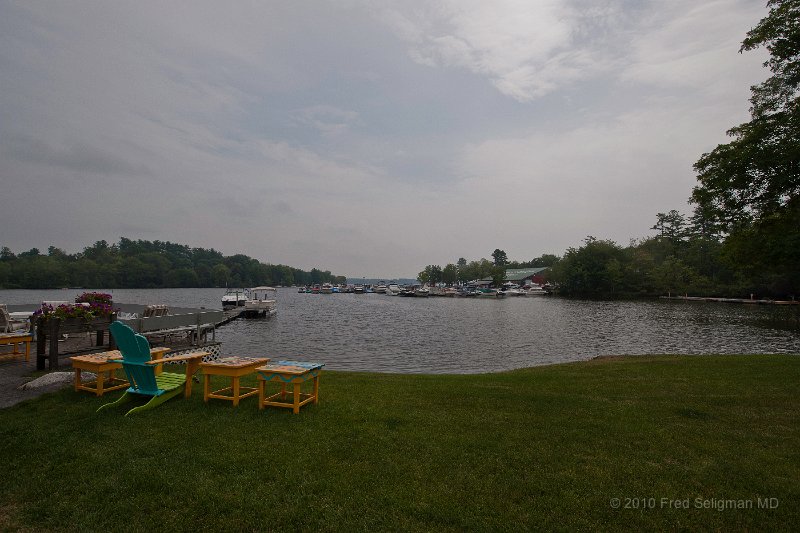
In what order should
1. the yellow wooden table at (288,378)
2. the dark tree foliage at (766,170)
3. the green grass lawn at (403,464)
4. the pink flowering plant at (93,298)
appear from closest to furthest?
the green grass lawn at (403,464) < the yellow wooden table at (288,378) < the dark tree foliage at (766,170) < the pink flowering plant at (93,298)

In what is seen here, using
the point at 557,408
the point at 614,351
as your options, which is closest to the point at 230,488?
the point at 557,408

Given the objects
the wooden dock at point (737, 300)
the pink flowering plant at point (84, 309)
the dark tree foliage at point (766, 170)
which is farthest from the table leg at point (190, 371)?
the wooden dock at point (737, 300)

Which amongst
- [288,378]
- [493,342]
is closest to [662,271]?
[493,342]

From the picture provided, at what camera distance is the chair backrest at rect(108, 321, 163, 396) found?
244 inches

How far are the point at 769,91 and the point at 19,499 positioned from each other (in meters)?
15.7

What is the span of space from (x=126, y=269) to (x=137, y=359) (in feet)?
487

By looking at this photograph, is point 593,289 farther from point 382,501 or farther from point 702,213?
point 382,501

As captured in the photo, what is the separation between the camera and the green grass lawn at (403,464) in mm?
3537

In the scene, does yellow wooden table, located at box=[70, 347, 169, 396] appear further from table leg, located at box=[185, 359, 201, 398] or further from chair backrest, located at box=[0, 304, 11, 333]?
chair backrest, located at box=[0, 304, 11, 333]

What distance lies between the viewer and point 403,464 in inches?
176

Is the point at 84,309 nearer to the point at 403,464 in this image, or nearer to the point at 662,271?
the point at 403,464

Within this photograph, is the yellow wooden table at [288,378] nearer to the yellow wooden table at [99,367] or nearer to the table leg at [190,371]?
the table leg at [190,371]

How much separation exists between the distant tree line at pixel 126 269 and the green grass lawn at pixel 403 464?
135m

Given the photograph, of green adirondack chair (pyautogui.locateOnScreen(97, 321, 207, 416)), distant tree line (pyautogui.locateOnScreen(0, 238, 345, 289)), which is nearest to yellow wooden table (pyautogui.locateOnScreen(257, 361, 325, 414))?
green adirondack chair (pyautogui.locateOnScreen(97, 321, 207, 416))
